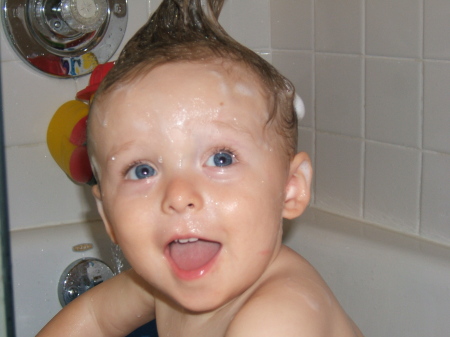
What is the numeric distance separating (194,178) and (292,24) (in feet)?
2.69

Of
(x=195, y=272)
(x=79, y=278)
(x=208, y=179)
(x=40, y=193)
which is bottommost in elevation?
(x=79, y=278)

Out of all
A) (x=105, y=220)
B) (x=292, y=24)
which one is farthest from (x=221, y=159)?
(x=292, y=24)

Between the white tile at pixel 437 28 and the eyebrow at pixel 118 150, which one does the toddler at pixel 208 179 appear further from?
the white tile at pixel 437 28

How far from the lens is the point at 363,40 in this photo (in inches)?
53.6

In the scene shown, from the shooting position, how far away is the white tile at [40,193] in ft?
4.68

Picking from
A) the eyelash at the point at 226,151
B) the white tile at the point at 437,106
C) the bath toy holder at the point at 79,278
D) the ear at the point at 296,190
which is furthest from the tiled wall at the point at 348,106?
the eyelash at the point at 226,151

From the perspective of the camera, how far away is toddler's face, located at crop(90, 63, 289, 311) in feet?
2.67

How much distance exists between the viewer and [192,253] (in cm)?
84

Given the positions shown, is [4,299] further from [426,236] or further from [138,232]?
[426,236]

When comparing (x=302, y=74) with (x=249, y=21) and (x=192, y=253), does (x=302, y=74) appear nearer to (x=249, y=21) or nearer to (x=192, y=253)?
(x=249, y=21)

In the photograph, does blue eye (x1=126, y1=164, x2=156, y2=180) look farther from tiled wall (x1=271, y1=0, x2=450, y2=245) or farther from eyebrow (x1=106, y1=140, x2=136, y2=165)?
tiled wall (x1=271, y1=0, x2=450, y2=245)

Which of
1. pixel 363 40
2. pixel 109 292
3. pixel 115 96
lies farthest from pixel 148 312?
pixel 363 40

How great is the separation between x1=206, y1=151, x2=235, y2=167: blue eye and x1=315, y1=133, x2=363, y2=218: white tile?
627 mm

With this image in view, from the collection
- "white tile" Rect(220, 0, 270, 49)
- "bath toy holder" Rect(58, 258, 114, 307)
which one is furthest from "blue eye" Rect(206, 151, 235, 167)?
"white tile" Rect(220, 0, 270, 49)
